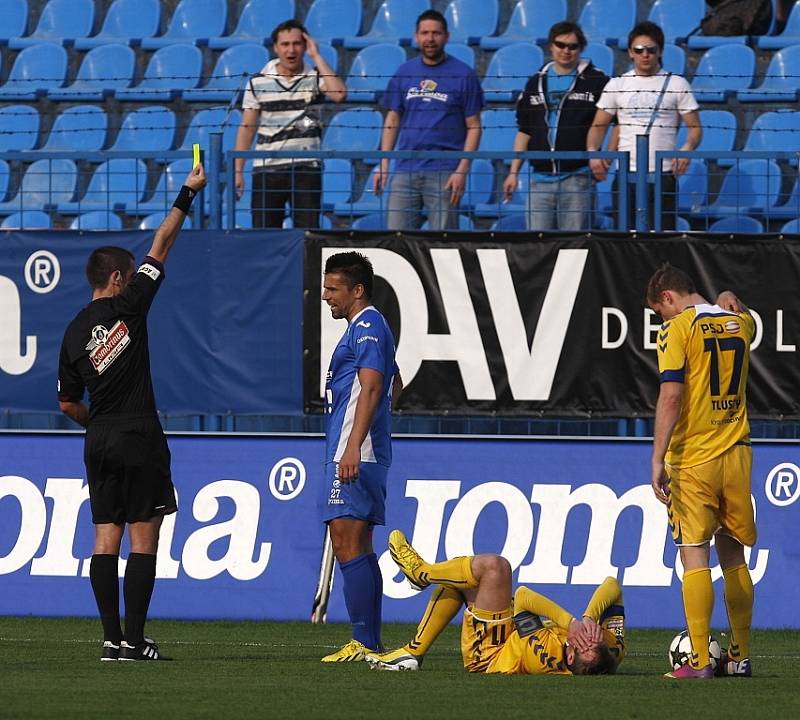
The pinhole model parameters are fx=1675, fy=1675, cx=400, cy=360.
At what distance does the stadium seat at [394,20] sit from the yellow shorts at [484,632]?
1017 centimetres

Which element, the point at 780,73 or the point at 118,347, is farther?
the point at 780,73

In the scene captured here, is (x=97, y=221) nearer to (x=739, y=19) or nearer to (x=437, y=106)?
(x=437, y=106)

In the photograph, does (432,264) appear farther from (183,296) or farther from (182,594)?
(182,594)

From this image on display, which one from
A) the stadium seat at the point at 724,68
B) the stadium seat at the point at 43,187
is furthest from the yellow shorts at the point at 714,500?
the stadium seat at the point at 43,187

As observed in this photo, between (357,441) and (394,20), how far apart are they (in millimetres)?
10172

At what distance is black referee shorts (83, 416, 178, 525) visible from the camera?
8.34 m

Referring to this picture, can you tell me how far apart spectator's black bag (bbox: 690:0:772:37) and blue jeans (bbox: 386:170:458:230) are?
17.5 ft

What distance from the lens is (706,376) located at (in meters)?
7.94

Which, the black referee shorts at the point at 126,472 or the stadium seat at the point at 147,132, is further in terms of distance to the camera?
the stadium seat at the point at 147,132

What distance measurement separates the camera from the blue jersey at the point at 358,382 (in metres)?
7.97

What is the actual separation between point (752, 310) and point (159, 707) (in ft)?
20.7

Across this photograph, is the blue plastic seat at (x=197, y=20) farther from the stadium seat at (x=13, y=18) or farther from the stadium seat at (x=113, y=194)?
the stadium seat at (x=113, y=194)

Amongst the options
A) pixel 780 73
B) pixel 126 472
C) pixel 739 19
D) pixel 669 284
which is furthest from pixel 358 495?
pixel 739 19

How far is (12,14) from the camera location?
18.7 metres
